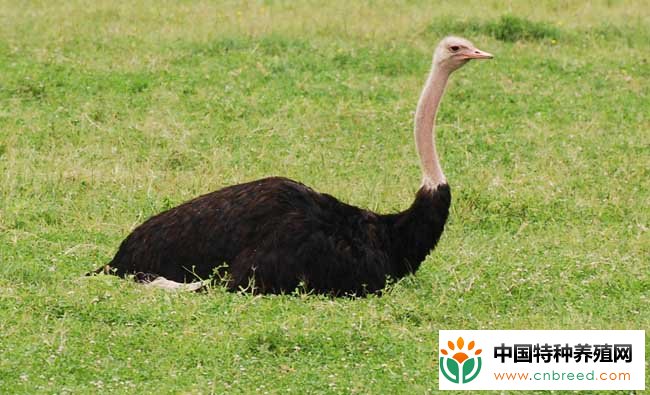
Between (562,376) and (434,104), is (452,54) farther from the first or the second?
(562,376)

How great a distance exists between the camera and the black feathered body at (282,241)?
8266 mm

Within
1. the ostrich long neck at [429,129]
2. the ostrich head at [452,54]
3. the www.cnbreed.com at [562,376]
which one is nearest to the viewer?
the www.cnbreed.com at [562,376]

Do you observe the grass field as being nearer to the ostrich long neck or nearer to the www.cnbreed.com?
the www.cnbreed.com

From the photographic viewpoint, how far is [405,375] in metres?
6.92

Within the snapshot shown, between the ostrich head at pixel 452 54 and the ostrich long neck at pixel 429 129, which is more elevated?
the ostrich head at pixel 452 54

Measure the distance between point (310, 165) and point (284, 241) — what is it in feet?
11.6

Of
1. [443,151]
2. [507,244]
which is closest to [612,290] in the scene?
[507,244]

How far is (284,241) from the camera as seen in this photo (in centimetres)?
828

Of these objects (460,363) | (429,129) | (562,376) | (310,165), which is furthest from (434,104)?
(310,165)

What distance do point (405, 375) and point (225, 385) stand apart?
828 mm

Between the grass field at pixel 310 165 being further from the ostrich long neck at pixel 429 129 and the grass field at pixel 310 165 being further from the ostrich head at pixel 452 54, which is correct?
the ostrich head at pixel 452 54

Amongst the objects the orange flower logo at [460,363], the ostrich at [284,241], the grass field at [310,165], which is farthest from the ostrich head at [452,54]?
the orange flower logo at [460,363]

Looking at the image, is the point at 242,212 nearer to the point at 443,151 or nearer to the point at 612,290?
the point at 612,290

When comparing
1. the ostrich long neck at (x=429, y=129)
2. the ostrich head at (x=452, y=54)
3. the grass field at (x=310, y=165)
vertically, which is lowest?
the grass field at (x=310, y=165)
